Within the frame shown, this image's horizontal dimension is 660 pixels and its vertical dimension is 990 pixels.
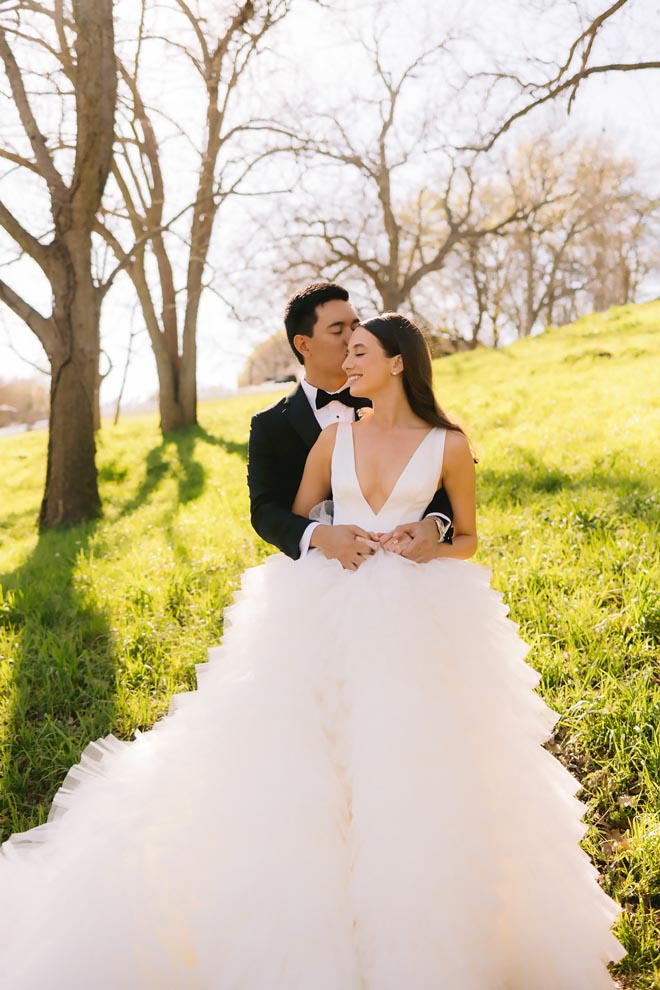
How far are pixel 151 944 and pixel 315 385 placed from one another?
2.44m

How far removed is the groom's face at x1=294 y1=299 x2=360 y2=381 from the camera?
3.26 m

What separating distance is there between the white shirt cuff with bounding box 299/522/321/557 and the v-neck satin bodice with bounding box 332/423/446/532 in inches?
4.4

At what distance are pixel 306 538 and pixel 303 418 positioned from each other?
761 mm

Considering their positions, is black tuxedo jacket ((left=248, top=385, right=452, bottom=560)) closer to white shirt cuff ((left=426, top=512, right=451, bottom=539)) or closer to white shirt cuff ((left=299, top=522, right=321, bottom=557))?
white shirt cuff ((left=299, top=522, right=321, bottom=557))

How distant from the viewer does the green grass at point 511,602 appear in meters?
3.03

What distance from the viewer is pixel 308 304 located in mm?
3268

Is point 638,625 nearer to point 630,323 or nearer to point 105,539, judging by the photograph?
point 105,539

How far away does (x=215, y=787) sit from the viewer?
7.31 feet

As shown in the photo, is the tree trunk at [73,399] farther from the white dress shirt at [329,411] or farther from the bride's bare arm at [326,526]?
the bride's bare arm at [326,526]

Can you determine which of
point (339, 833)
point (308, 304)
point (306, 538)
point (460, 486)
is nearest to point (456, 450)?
point (460, 486)

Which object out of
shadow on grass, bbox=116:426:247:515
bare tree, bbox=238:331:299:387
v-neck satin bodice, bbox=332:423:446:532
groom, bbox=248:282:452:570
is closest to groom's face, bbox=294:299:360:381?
groom, bbox=248:282:452:570

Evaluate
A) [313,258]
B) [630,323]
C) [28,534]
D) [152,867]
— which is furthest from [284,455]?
[313,258]

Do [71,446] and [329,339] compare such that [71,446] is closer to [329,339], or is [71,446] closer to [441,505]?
[329,339]

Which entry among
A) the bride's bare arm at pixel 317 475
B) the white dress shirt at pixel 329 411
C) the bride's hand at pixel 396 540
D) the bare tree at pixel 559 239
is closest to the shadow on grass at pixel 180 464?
the white dress shirt at pixel 329 411
